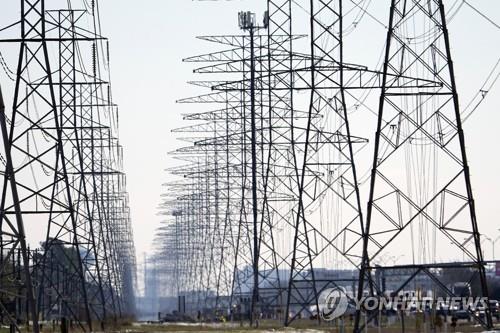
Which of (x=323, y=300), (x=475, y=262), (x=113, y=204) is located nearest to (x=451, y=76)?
(x=475, y=262)

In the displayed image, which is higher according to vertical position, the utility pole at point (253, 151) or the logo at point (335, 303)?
the utility pole at point (253, 151)

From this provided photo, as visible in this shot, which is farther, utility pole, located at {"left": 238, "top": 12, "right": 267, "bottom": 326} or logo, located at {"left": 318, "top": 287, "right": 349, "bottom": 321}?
utility pole, located at {"left": 238, "top": 12, "right": 267, "bottom": 326}

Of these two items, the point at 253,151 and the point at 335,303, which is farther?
the point at 253,151

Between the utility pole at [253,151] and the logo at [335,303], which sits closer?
the logo at [335,303]

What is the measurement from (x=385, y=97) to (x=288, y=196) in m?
33.7

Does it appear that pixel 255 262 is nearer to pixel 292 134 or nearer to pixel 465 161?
pixel 292 134

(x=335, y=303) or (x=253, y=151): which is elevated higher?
(x=253, y=151)

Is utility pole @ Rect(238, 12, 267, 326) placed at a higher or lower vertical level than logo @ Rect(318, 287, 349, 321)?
higher

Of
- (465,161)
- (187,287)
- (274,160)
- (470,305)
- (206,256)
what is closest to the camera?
(465,161)

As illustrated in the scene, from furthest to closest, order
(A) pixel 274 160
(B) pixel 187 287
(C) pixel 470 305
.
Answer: (B) pixel 187 287
(A) pixel 274 160
(C) pixel 470 305

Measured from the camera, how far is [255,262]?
73188 mm

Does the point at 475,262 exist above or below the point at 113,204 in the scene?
below

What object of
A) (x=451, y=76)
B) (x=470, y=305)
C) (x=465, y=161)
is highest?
(x=451, y=76)

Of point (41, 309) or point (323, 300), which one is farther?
point (41, 309)
